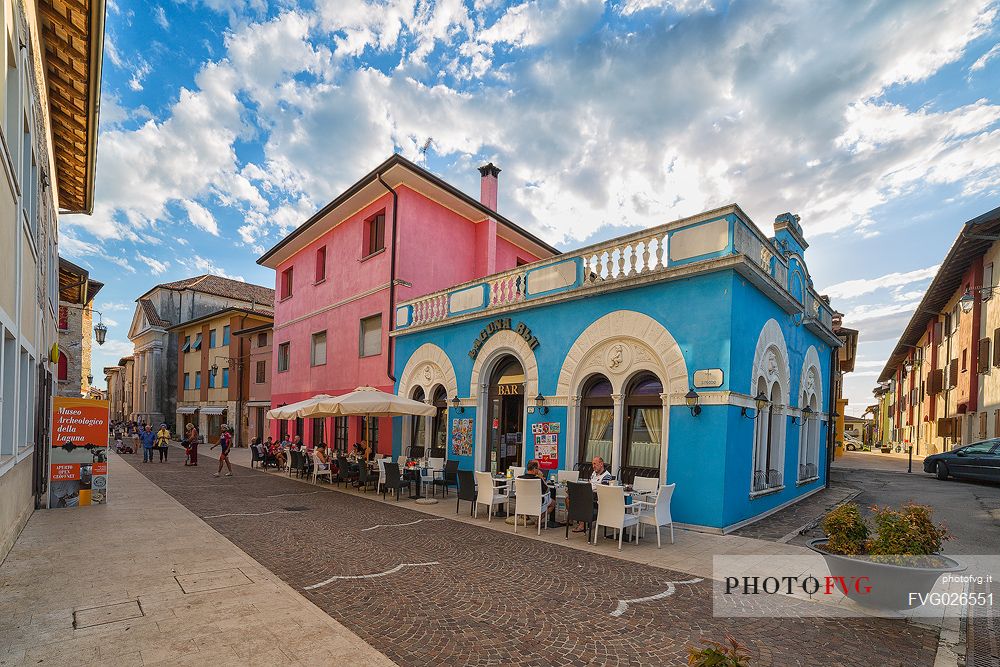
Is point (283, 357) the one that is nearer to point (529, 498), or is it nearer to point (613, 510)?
point (529, 498)

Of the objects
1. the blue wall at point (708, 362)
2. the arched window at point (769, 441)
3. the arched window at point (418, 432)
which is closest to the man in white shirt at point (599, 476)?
the blue wall at point (708, 362)

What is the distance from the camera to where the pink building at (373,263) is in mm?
17062

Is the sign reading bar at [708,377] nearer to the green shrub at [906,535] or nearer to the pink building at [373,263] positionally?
the green shrub at [906,535]

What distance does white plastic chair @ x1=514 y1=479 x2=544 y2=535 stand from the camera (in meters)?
8.77

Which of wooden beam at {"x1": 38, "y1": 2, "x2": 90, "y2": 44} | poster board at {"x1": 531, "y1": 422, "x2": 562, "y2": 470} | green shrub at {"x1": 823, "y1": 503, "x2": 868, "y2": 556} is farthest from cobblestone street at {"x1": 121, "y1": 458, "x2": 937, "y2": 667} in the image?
wooden beam at {"x1": 38, "y1": 2, "x2": 90, "y2": 44}

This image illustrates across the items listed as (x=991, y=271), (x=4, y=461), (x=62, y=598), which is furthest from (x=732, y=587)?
(x=991, y=271)

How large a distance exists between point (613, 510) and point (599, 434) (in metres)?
3.14

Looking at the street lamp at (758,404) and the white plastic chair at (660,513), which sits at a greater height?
the street lamp at (758,404)

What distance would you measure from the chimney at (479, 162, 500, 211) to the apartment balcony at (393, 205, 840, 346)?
22.7 ft

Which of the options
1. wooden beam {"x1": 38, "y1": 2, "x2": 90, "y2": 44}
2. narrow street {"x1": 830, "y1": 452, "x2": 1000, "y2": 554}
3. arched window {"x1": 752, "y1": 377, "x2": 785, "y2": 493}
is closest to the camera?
wooden beam {"x1": 38, "y1": 2, "x2": 90, "y2": 44}

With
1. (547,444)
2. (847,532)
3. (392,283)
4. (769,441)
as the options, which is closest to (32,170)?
(392,283)

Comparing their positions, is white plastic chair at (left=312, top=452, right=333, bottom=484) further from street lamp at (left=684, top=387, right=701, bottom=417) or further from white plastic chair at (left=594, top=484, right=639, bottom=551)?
street lamp at (left=684, top=387, right=701, bottom=417)

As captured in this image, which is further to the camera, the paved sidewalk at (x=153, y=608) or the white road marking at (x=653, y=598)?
the white road marking at (x=653, y=598)

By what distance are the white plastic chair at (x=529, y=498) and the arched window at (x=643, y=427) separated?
2.30 meters
